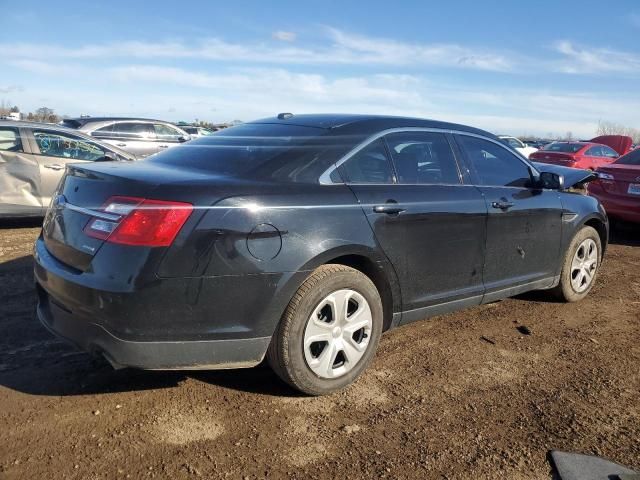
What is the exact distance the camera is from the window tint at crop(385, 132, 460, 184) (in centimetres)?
368

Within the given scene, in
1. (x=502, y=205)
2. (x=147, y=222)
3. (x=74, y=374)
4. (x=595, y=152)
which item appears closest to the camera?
(x=147, y=222)

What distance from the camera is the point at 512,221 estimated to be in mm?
4238

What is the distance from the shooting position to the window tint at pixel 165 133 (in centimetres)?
1439

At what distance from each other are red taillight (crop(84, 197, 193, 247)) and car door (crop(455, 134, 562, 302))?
234 centimetres

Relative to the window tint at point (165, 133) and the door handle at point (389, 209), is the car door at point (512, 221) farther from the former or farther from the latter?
the window tint at point (165, 133)

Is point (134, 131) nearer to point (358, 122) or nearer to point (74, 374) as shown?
point (358, 122)

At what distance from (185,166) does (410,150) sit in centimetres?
151

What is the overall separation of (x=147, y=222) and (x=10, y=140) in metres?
5.87

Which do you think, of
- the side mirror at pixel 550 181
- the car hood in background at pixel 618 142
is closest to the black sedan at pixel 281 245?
the side mirror at pixel 550 181

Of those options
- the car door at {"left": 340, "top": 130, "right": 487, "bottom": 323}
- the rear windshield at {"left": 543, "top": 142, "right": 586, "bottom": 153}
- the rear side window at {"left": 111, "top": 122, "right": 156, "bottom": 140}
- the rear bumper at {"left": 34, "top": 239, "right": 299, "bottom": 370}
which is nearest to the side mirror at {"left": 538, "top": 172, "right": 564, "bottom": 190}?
the car door at {"left": 340, "top": 130, "right": 487, "bottom": 323}

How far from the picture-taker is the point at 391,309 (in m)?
3.50

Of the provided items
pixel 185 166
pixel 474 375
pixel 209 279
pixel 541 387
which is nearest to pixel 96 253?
pixel 209 279

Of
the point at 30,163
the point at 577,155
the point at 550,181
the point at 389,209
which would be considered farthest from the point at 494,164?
the point at 577,155

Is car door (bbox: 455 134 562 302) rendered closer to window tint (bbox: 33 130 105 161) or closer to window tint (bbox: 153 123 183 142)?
window tint (bbox: 33 130 105 161)
